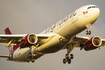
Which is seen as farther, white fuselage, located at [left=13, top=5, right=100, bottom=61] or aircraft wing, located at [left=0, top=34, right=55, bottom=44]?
aircraft wing, located at [left=0, top=34, right=55, bottom=44]

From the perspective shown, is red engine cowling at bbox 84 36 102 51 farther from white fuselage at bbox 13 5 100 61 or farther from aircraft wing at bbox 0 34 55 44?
aircraft wing at bbox 0 34 55 44

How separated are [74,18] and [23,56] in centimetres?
1388

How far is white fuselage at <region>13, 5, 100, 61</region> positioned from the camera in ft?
116

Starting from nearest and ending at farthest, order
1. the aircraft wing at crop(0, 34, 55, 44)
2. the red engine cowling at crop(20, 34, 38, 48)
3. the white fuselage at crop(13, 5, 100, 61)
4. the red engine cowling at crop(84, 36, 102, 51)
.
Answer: the white fuselage at crop(13, 5, 100, 61), the red engine cowling at crop(20, 34, 38, 48), the aircraft wing at crop(0, 34, 55, 44), the red engine cowling at crop(84, 36, 102, 51)

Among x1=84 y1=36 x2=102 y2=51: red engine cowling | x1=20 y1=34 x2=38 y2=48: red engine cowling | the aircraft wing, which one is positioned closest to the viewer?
x1=20 y1=34 x2=38 y2=48: red engine cowling

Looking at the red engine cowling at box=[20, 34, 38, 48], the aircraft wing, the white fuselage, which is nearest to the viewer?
the white fuselage

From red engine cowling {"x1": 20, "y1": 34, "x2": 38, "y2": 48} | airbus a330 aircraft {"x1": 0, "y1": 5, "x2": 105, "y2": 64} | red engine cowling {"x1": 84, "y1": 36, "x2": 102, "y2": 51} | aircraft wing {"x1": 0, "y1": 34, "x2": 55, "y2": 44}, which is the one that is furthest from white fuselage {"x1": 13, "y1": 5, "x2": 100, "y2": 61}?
red engine cowling {"x1": 84, "y1": 36, "x2": 102, "y2": 51}

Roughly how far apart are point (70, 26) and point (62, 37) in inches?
97.5

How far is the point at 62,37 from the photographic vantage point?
124 feet

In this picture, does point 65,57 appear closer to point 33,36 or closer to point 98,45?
point 98,45

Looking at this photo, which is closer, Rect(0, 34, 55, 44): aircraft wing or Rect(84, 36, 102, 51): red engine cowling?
Rect(0, 34, 55, 44): aircraft wing

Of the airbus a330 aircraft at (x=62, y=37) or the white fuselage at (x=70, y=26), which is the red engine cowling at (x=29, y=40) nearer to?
the airbus a330 aircraft at (x=62, y=37)

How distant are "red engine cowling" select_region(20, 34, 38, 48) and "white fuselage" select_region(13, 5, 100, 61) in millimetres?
2678

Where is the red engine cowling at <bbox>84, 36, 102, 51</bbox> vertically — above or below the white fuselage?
below
